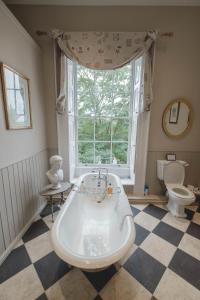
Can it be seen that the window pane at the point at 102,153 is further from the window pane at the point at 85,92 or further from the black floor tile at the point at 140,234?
the black floor tile at the point at 140,234

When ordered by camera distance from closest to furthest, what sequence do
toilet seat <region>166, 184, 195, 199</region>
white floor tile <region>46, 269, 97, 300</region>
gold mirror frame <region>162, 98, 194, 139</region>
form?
white floor tile <region>46, 269, 97, 300</region>, toilet seat <region>166, 184, 195, 199</region>, gold mirror frame <region>162, 98, 194, 139</region>

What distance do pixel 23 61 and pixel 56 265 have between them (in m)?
2.29

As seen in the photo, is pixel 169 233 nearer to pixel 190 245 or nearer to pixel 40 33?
pixel 190 245

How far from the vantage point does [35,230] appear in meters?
1.93

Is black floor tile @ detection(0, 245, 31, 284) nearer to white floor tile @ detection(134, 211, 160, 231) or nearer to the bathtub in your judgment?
the bathtub

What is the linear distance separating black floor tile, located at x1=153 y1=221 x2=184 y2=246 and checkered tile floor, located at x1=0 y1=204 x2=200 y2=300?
12mm

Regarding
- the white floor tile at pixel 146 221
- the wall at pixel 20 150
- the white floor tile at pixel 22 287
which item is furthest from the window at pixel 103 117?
the white floor tile at pixel 22 287

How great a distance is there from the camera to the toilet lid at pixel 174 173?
2.47 m

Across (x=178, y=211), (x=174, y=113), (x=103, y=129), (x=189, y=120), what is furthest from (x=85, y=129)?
(x=178, y=211)

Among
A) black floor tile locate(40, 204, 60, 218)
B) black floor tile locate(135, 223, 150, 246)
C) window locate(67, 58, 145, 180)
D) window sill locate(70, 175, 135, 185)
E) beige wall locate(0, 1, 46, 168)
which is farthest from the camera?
window sill locate(70, 175, 135, 185)

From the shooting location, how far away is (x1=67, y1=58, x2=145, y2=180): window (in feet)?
8.35

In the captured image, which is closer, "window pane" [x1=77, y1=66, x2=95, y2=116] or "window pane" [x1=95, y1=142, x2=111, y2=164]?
"window pane" [x1=77, y1=66, x2=95, y2=116]

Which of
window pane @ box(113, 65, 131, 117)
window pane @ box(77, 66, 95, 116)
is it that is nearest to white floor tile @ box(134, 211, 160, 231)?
window pane @ box(113, 65, 131, 117)

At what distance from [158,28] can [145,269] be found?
3.08 metres
